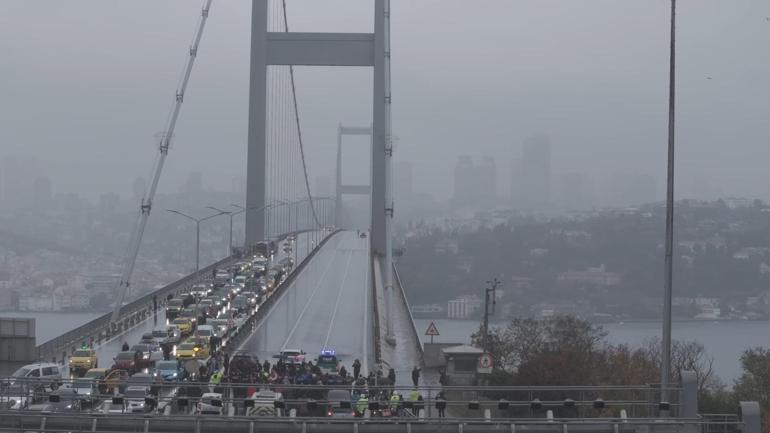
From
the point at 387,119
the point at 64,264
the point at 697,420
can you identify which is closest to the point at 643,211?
the point at 64,264

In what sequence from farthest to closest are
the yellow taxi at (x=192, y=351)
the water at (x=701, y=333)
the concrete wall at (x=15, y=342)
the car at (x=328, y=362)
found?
the water at (x=701, y=333), the yellow taxi at (x=192, y=351), the car at (x=328, y=362), the concrete wall at (x=15, y=342)

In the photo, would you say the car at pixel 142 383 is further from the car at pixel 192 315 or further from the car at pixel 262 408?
the car at pixel 192 315

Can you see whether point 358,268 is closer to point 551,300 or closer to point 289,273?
point 289,273

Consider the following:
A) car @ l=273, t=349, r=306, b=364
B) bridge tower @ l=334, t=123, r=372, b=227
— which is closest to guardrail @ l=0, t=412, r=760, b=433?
car @ l=273, t=349, r=306, b=364

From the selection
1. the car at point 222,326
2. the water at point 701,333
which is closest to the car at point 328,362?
the car at point 222,326

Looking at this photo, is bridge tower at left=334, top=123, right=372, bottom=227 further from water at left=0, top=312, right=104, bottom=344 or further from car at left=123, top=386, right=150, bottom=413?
car at left=123, top=386, right=150, bottom=413
